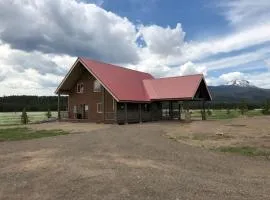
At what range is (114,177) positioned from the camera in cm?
912

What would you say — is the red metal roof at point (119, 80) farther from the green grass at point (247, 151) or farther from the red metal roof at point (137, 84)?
the green grass at point (247, 151)

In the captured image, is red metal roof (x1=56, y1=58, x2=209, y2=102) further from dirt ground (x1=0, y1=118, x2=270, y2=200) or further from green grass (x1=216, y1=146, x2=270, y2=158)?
dirt ground (x1=0, y1=118, x2=270, y2=200)

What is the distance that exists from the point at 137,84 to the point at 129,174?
29175 millimetres

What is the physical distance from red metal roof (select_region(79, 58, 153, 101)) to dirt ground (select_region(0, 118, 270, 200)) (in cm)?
1818

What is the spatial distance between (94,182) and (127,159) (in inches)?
136

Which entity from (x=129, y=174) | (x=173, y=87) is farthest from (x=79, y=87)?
(x=129, y=174)

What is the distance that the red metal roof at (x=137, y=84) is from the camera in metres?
33.4

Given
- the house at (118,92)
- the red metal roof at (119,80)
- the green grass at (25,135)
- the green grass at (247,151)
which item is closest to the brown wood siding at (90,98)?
the house at (118,92)

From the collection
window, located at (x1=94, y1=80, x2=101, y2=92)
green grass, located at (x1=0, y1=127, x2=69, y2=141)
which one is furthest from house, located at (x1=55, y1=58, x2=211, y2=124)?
green grass, located at (x1=0, y1=127, x2=69, y2=141)

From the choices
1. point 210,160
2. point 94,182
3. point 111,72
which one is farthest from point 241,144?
point 111,72

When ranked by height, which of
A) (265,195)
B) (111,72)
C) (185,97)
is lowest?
(265,195)

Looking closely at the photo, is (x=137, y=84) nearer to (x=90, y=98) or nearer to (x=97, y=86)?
(x=97, y=86)

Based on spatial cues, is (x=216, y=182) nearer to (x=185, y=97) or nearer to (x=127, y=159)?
(x=127, y=159)

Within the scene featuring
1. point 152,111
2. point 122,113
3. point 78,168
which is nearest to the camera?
point 78,168
